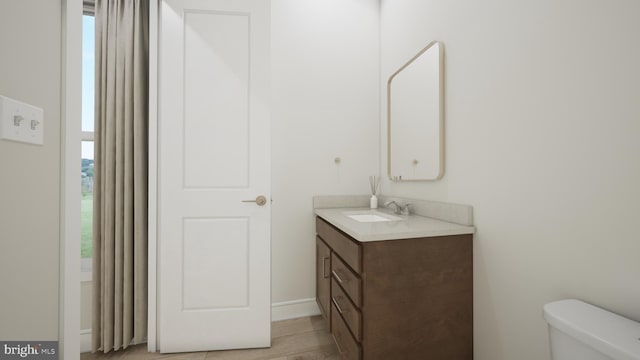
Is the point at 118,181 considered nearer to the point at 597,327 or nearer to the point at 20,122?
the point at 20,122

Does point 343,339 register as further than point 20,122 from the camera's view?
Yes

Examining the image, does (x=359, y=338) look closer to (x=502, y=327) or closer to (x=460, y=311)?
(x=460, y=311)

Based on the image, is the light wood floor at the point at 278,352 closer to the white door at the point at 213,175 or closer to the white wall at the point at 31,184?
the white door at the point at 213,175

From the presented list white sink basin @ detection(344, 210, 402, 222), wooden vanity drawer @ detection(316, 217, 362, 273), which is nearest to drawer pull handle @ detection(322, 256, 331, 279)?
wooden vanity drawer @ detection(316, 217, 362, 273)

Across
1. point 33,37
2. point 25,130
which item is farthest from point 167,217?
point 33,37

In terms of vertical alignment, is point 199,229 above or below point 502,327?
above

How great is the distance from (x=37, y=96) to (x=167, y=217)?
1068mm

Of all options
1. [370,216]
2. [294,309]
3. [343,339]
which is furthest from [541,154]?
[294,309]

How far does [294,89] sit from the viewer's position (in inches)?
88.4

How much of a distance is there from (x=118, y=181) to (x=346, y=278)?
1.57m

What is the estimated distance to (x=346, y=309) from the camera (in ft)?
4.48

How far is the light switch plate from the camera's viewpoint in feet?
2.36

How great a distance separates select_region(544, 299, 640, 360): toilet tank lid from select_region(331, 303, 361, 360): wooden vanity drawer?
752 millimetres

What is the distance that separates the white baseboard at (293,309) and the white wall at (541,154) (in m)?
1.30
